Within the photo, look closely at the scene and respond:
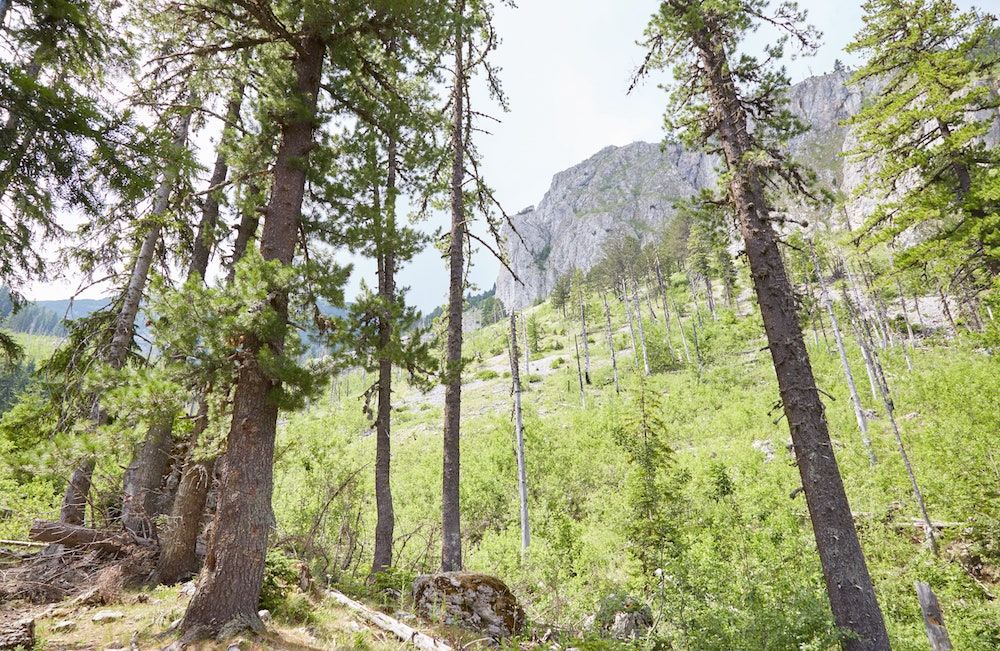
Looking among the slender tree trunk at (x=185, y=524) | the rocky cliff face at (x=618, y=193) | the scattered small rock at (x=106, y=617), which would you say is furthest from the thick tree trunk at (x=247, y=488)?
the rocky cliff face at (x=618, y=193)

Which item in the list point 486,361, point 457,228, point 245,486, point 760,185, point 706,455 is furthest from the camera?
point 486,361

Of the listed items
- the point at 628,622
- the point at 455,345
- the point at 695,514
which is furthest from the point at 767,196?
the point at 695,514

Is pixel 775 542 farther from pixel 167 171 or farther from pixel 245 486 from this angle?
pixel 167 171

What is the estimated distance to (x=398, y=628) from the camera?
15.4 ft

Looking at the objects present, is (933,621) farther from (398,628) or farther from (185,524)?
(185,524)

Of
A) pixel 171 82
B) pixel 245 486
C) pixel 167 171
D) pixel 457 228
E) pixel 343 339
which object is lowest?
pixel 245 486

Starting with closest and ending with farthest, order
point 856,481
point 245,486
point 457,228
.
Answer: point 245,486
point 457,228
point 856,481

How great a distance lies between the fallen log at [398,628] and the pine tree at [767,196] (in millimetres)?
4674

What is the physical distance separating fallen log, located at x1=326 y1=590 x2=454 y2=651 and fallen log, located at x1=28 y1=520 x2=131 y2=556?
3678 mm

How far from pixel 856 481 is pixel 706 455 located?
18.7 feet

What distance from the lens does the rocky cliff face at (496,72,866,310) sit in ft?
410

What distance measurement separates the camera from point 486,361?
61344mm

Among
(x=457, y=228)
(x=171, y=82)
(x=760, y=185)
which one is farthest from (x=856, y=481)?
(x=171, y=82)

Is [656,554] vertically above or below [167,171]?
below
